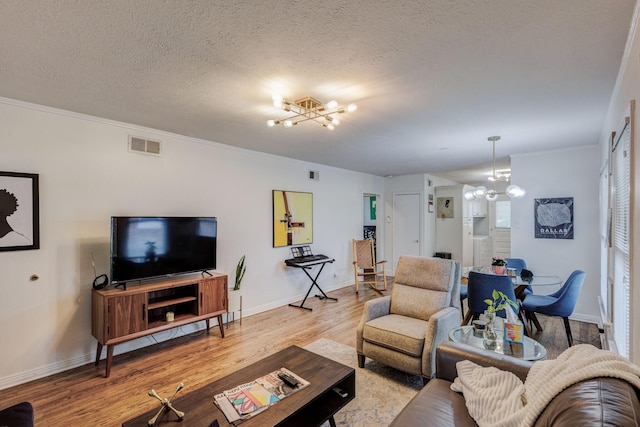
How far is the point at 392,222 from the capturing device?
7426 millimetres

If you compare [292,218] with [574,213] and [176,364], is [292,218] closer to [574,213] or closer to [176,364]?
[176,364]

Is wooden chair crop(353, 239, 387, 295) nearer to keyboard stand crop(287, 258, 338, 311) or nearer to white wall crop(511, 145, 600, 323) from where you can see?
keyboard stand crop(287, 258, 338, 311)

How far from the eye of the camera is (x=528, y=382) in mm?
1450

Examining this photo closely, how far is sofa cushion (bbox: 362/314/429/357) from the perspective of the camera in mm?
2482

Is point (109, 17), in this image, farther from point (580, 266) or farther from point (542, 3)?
point (580, 266)

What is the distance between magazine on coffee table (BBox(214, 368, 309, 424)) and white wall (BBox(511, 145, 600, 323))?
4325mm

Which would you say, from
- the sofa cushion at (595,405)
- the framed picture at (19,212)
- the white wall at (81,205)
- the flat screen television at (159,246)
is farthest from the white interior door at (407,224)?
the framed picture at (19,212)

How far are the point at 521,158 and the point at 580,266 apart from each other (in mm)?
1749

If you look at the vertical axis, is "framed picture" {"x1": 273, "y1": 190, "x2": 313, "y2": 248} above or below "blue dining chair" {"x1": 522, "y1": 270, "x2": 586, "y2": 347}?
above

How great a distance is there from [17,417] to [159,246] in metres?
1.87

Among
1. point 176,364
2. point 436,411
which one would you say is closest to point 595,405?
point 436,411

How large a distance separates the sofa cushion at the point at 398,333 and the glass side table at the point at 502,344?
9.9 inches

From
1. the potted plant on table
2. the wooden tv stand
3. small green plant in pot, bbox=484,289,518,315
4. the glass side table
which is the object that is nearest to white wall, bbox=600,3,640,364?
the glass side table

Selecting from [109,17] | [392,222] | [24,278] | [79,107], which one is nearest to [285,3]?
[109,17]
